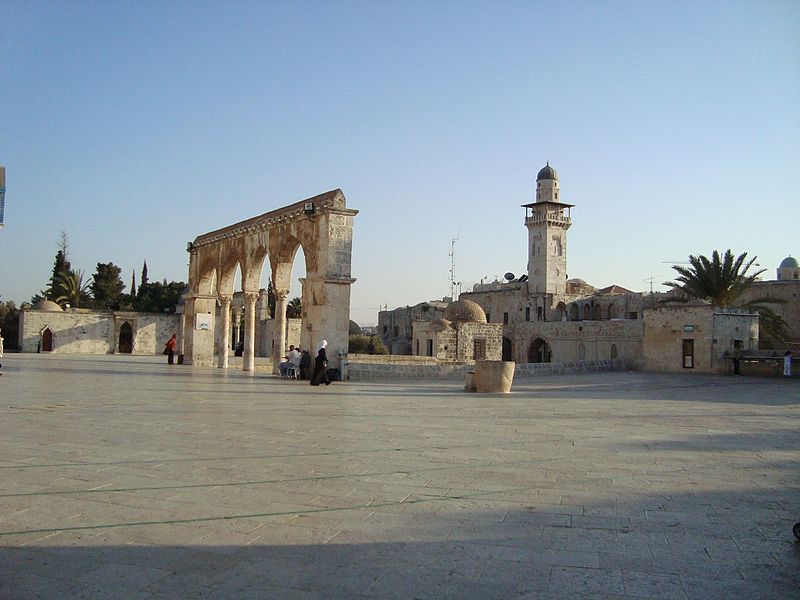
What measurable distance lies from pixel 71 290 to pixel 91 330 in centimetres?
980

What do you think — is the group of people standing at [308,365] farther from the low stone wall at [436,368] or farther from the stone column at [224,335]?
the stone column at [224,335]

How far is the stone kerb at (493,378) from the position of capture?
45.9ft

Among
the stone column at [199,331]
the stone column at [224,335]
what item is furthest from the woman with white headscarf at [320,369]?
the stone column at [199,331]

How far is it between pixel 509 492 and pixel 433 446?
2023 millimetres

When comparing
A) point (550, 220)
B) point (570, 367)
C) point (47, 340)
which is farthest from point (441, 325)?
point (550, 220)

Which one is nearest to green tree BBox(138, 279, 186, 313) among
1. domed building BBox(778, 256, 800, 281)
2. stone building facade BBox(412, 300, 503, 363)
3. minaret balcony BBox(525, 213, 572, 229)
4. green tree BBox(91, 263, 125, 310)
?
green tree BBox(91, 263, 125, 310)

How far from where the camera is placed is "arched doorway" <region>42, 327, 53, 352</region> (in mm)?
36219

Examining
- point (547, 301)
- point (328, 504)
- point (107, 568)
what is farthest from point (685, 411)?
point (547, 301)

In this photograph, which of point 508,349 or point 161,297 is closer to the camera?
point 161,297

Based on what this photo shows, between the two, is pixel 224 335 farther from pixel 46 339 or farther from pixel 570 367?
pixel 46 339

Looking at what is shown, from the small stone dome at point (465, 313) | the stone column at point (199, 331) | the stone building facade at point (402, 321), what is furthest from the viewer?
the stone building facade at point (402, 321)

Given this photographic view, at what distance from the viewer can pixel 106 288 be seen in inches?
1996

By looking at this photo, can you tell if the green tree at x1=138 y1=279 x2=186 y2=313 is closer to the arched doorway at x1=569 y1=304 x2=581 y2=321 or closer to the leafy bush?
the leafy bush

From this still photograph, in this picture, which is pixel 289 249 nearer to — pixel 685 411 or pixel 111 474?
pixel 685 411
